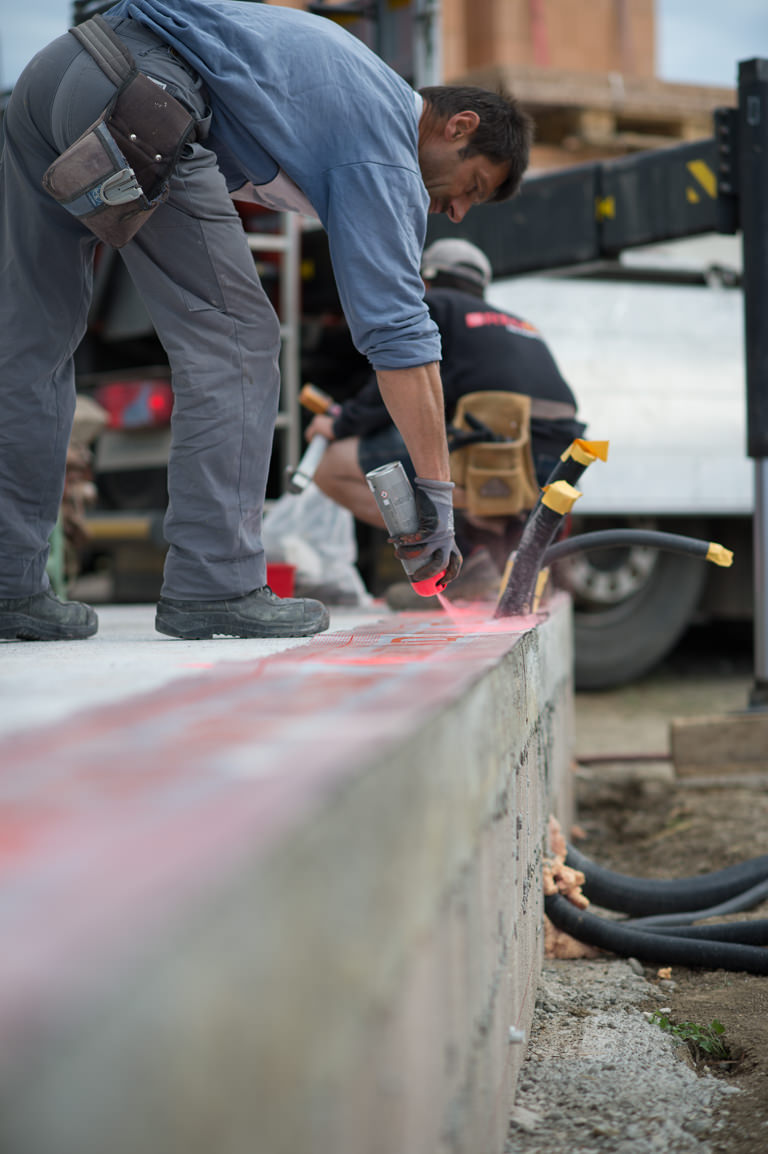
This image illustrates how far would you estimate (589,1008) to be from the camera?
203 centimetres

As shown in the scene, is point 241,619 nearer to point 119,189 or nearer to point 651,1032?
point 119,189

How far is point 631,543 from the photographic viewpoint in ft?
8.16

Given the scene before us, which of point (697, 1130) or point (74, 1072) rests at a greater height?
point (74, 1072)

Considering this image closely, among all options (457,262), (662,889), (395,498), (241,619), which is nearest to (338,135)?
(395,498)

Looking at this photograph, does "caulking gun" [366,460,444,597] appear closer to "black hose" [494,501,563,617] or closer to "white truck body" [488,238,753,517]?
"black hose" [494,501,563,617]

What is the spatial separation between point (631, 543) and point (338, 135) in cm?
105

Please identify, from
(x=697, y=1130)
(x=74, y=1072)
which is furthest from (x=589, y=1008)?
(x=74, y=1072)

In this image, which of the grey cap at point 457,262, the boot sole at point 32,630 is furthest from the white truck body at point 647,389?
the boot sole at point 32,630

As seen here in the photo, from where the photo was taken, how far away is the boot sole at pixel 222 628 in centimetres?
217

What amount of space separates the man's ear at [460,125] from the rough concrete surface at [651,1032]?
1757mm

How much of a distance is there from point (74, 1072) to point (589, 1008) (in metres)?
1.75

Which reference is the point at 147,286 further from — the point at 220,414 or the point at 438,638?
the point at 438,638

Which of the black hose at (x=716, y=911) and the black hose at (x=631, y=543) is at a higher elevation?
the black hose at (x=631, y=543)

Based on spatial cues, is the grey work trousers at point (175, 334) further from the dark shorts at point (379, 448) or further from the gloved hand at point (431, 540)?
the dark shorts at point (379, 448)
